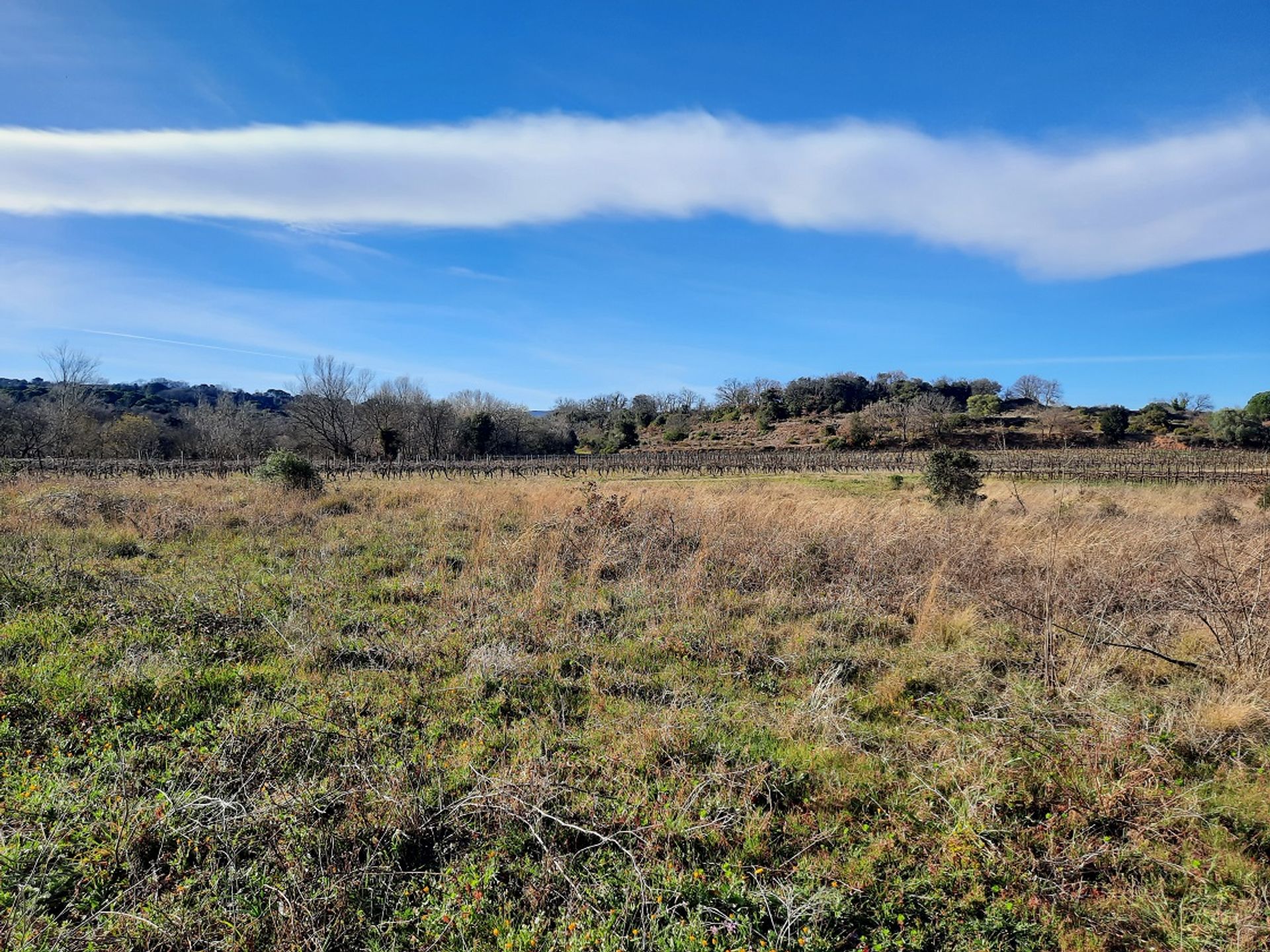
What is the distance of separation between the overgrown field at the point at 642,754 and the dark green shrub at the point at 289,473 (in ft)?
22.5

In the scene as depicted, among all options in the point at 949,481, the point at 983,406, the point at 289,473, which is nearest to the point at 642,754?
the point at 949,481

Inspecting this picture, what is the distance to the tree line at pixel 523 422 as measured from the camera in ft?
155

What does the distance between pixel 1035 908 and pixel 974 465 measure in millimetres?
14140

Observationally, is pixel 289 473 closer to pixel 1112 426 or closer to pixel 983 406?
pixel 1112 426

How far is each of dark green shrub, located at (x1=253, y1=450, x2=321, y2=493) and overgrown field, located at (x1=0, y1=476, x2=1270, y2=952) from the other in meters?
6.85

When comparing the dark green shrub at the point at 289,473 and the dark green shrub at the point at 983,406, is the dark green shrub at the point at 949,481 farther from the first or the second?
the dark green shrub at the point at 983,406

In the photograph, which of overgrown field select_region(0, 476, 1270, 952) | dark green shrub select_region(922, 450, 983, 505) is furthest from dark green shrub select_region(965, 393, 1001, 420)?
overgrown field select_region(0, 476, 1270, 952)

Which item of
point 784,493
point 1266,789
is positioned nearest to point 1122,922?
point 1266,789

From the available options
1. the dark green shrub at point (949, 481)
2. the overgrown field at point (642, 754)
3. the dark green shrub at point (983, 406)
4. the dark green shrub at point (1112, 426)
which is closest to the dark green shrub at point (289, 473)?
the overgrown field at point (642, 754)

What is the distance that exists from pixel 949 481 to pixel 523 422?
6391 centimetres

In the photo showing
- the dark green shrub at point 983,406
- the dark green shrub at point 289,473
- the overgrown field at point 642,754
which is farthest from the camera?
the dark green shrub at point 983,406

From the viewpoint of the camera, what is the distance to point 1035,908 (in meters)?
2.65

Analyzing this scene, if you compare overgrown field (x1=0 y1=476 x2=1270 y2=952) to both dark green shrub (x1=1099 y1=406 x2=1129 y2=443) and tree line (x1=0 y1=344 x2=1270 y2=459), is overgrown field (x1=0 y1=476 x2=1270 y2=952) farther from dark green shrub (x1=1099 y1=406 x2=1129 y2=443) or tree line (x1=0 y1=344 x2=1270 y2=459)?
dark green shrub (x1=1099 y1=406 x2=1129 y2=443)

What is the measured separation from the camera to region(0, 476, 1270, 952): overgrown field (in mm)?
2604
